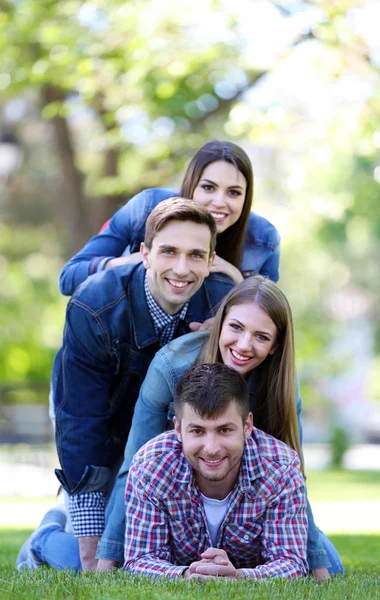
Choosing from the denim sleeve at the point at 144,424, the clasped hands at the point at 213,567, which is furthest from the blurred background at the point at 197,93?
the clasped hands at the point at 213,567

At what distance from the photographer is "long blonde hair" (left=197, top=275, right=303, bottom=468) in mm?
4477

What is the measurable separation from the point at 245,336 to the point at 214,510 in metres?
0.78

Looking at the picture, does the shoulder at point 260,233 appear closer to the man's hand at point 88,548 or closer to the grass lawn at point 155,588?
the man's hand at point 88,548

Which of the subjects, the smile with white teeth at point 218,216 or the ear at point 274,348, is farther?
the smile with white teeth at point 218,216

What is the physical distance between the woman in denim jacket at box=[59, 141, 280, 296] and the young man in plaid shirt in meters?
1.05

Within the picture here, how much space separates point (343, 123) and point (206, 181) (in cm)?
583

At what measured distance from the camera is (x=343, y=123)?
34.6 ft

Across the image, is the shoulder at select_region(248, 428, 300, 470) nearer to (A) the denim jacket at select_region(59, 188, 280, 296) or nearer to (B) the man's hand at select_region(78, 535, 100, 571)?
(B) the man's hand at select_region(78, 535, 100, 571)

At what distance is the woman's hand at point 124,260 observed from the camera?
4.92 metres

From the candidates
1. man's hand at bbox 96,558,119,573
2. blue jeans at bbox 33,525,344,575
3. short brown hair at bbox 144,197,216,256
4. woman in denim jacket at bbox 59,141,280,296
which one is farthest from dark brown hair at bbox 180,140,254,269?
man's hand at bbox 96,558,119,573

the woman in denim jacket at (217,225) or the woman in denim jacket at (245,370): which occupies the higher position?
the woman in denim jacket at (217,225)

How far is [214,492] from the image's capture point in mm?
4156

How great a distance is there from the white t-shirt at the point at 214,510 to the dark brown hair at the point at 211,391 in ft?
1.22

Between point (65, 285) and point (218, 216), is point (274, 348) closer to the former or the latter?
point (218, 216)
